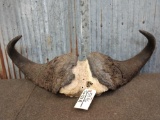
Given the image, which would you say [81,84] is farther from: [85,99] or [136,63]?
[136,63]

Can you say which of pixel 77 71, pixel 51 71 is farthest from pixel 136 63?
pixel 51 71

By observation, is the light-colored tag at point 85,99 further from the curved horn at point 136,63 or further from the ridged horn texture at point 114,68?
the curved horn at point 136,63

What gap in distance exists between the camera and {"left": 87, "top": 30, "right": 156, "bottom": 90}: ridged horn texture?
151cm

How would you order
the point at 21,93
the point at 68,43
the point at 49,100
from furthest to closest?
the point at 68,43 → the point at 21,93 → the point at 49,100

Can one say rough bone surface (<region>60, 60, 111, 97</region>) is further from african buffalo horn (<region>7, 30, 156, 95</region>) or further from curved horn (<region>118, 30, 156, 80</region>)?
curved horn (<region>118, 30, 156, 80</region>)

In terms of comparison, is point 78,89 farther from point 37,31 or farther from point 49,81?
point 37,31

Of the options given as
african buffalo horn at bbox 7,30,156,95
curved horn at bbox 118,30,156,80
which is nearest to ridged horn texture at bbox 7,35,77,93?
african buffalo horn at bbox 7,30,156,95

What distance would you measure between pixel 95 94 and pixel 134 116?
35 cm

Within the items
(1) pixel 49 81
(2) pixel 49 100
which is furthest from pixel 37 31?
(2) pixel 49 100

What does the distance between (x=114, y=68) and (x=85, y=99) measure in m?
0.37

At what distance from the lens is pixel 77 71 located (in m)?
1.56

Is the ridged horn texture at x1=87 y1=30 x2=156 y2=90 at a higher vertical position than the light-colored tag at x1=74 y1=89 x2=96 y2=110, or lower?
higher

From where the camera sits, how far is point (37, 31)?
1991 mm

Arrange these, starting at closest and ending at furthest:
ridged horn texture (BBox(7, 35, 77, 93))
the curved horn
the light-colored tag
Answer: the light-colored tag
ridged horn texture (BBox(7, 35, 77, 93))
the curved horn
